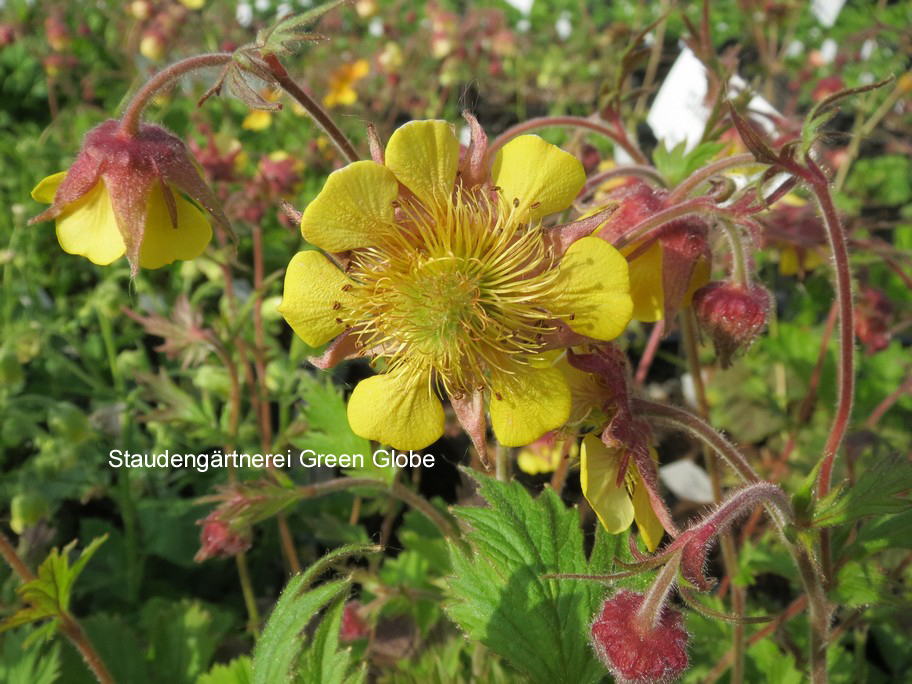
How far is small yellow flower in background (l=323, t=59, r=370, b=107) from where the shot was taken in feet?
12.1

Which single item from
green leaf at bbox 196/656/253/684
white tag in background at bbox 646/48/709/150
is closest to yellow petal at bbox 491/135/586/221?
green leaf at bbox 196/656/253/684

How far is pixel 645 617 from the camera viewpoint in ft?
2.79

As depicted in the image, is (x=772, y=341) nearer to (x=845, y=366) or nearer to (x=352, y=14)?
(x=845, y=366)

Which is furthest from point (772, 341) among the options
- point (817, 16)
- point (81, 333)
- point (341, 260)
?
point (817, 16)

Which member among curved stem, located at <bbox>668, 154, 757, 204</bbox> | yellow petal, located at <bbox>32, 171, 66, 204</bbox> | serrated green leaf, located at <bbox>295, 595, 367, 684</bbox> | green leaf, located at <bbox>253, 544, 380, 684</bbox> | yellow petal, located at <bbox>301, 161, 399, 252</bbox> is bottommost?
serrated green leaf, located at <bbox>295, 595, 367, 684</bbox>

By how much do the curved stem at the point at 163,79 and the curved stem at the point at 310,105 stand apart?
0.06 meters

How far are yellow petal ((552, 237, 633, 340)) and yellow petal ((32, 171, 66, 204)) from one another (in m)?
0.74

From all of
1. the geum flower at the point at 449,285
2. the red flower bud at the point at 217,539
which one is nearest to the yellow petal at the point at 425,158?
the geum flower at the point at 449,285

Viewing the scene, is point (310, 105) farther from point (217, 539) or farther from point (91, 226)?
point (217, 539)

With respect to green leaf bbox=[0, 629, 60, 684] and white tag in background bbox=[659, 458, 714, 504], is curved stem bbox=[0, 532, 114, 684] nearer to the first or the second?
green leaf bbox=[0, 629, 60, 684]

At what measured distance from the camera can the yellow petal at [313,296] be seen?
2.99 feet

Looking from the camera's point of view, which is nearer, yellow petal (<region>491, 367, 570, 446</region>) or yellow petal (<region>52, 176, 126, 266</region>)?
yellow petal (<region>491, 367, 570, 446</region>)

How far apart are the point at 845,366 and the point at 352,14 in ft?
17.6

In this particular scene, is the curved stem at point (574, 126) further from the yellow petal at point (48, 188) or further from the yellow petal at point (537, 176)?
the yellow petal at point (48, 188)
